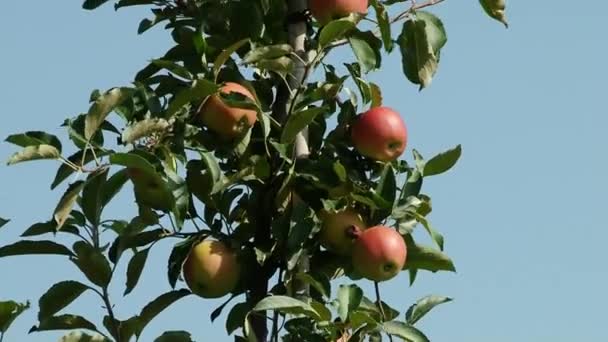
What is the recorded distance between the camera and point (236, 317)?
2660 mm

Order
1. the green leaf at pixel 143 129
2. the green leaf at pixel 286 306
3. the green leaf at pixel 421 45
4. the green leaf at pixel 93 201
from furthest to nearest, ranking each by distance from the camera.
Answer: the green leaf at pixel 421 45 < the green leaf at pixel 93 201 < the green leaf at pixel 143 129 < the green leaf at pixel 286 306

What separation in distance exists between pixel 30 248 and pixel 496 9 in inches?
43.2

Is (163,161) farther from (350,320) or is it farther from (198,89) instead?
(350,320)

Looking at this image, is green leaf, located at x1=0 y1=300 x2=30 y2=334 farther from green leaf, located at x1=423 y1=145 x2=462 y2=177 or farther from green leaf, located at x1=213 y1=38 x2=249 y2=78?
green leaf, located at x1=423 y1=145 x2=462 y2=177

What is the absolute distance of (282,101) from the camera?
2764mm

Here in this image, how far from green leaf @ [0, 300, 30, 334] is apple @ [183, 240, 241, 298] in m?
0.32

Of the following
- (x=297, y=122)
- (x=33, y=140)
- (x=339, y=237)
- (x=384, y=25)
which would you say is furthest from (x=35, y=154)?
(x=384, y=25)

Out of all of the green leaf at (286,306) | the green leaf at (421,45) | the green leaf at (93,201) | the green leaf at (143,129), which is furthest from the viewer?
the green leaf at (421,45)

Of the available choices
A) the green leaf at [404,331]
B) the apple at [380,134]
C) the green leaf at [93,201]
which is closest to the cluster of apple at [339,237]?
the apple at [380,134]

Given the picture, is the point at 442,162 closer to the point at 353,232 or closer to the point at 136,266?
the point at 353,232

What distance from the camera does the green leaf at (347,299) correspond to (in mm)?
2574

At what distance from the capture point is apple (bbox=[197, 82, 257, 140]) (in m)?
2.58

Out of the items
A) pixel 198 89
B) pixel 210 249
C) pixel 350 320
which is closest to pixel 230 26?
pixel 198 89

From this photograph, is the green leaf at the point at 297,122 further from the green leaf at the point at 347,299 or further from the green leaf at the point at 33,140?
the green leaf at the point at 33,140
